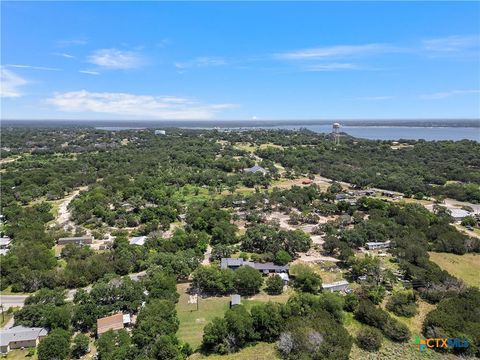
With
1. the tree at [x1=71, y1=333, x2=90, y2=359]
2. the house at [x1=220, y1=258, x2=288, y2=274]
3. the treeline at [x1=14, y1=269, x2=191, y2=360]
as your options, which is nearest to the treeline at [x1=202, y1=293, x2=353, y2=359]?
the treeline at [x1=14, y1=269, x2=191, y2=360]

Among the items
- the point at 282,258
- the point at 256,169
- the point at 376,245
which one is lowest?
the point at 376,245

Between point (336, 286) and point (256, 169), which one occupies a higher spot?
point (256, 169)

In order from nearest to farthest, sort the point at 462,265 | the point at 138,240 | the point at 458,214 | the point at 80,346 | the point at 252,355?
the point at 80,346 < the point at 252,355 < the point at 462,265 < the point at 138,240 < the point at 458,214

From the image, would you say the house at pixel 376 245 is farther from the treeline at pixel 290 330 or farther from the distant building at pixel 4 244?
the distant building at pixel 4 244

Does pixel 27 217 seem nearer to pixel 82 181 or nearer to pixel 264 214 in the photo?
pixel 82 181

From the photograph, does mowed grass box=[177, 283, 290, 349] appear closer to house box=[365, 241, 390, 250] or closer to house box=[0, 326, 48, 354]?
house box=[0, 326, 48, 354]

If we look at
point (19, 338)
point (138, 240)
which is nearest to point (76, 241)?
point (138, 240)

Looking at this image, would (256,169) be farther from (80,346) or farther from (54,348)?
(54,348)
